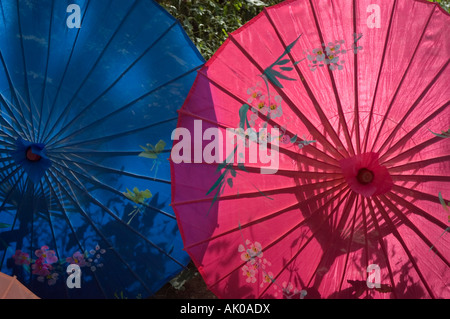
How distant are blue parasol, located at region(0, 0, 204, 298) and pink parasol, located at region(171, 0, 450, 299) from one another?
1.31ft

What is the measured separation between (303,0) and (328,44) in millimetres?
254

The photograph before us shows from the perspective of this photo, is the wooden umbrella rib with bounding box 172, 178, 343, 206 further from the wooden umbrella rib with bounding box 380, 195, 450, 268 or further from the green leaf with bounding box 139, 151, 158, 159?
the green leaf with bounding box 139, 151, 158, 159

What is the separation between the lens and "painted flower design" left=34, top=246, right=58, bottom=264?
8.31ft

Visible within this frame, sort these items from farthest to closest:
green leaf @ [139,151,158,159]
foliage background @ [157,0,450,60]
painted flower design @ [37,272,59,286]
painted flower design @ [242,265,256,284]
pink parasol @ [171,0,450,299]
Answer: foliage background @ [157,0,450,60] → painted flower design @ [37,272,59,286] → green leaf @ [139,151,158,159] → painted flower design @ [242,265,256,284] → pink parasol @ [171,0,450,299]

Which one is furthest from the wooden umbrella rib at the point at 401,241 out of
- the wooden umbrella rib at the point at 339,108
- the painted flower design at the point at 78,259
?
the painted flower design at the point at 78,259

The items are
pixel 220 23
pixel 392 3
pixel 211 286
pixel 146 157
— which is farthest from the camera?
pixel 220 23

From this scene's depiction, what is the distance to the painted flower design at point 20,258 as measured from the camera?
8.27 feet

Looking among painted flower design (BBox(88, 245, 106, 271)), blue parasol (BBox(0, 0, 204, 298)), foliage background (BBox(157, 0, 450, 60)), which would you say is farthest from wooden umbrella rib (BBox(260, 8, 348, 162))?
painted flower design (BBox(88, 245, 106, 271))

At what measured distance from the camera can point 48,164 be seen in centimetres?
231

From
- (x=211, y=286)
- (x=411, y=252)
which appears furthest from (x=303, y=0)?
(x=211, y=286)

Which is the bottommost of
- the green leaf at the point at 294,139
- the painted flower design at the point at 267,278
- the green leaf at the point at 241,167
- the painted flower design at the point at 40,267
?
the painted flower design at the point at 267,278

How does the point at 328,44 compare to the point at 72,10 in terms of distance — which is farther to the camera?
the point at 72,10

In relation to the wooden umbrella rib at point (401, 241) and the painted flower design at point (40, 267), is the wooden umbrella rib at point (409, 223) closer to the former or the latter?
the wooden umbrella rib at point (401, 241)

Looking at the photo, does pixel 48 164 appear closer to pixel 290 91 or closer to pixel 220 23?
pixel 290 91
